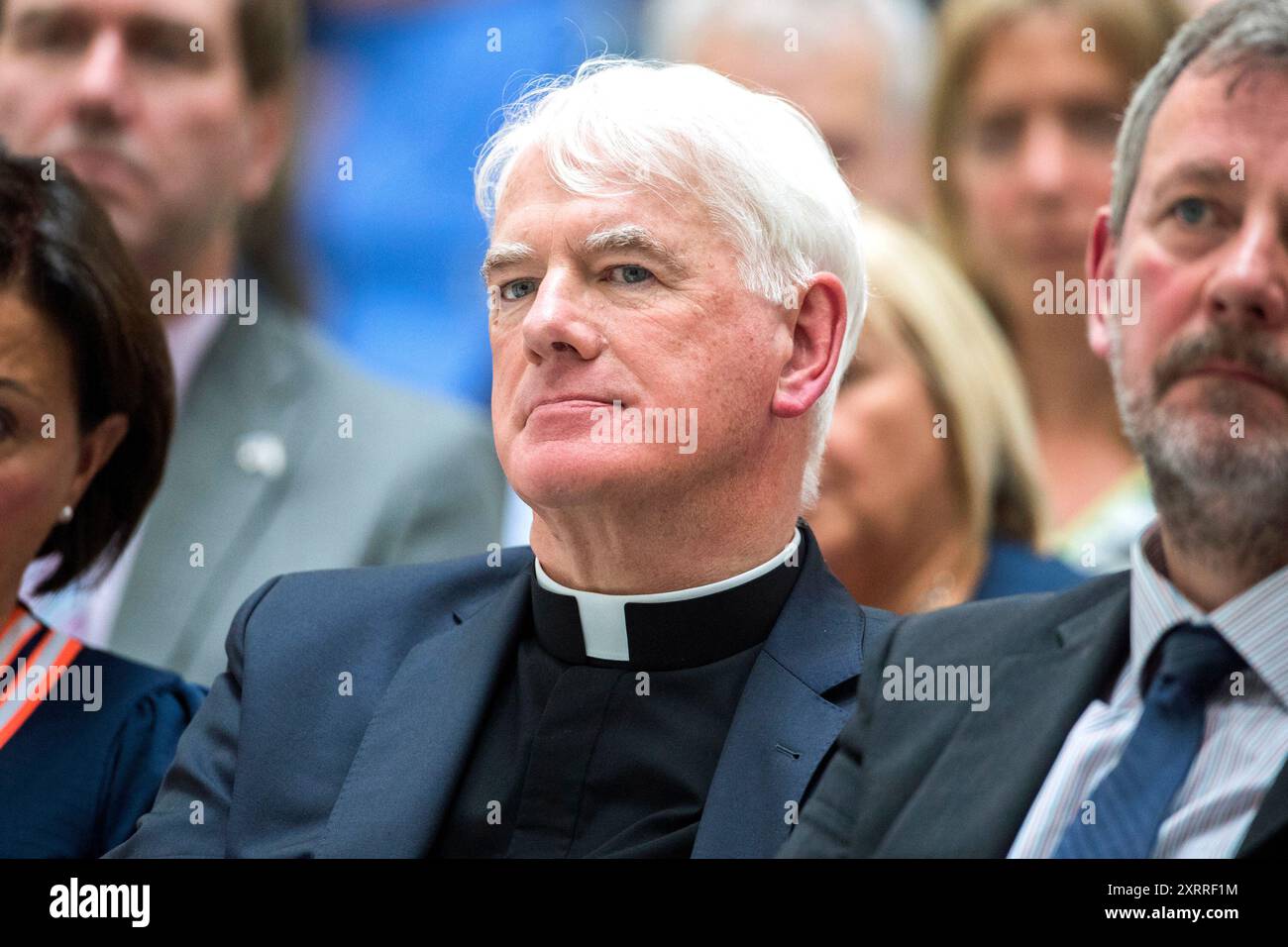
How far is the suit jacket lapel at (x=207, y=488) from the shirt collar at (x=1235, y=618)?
7.77 feet

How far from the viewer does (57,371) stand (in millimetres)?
3170

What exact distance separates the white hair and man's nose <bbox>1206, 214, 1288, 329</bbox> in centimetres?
82

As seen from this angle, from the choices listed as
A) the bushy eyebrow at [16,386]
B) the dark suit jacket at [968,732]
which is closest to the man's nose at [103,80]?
the bushy eyebrow at [16,386]

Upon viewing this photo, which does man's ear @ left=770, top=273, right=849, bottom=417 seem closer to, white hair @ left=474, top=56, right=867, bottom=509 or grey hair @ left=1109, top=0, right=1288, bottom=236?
white hair @ left=474, top=56, right=867, bottom=509

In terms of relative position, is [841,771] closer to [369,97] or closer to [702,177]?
[702,177]

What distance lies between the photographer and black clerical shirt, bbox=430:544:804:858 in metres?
2.81

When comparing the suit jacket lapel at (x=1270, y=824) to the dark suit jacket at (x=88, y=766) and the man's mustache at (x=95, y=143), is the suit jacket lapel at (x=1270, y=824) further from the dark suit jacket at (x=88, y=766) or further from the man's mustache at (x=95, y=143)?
the man's mustache at (x=95, y=143)

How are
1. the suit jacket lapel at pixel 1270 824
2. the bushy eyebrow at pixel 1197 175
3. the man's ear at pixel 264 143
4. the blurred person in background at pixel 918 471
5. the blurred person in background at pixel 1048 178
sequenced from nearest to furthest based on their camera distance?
the suit jacket lapel at pixel 1270 824
the bushy eyebrow at pixel 1197 175
the blurred person in background at pixel 918 471
the blurred person in background at pixel 1048 178
the man's ear at pixel 264 143

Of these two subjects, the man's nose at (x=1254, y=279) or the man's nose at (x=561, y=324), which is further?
the man's nose at (x=561, y=324)

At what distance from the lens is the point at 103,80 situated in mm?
4488

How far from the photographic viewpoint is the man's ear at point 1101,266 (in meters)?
2.68

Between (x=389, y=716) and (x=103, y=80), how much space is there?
2292mm
